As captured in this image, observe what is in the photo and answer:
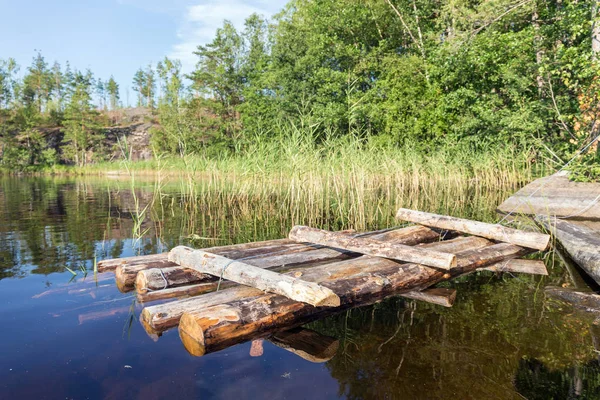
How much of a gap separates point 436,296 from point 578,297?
3.98ft

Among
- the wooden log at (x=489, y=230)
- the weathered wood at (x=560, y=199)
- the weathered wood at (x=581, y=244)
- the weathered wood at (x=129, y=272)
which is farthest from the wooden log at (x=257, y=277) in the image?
the weathered wood at (x=560, y=199)

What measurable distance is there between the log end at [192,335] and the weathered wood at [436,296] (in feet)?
6.25

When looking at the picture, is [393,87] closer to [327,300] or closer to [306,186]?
[306,186]

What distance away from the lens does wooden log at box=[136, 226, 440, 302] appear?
3.24 meters

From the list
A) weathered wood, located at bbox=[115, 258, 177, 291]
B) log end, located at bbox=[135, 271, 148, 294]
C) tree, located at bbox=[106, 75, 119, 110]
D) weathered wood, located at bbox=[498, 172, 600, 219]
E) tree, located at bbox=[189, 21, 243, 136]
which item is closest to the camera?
log end, located at bbox=[135, 271, 148, 294]

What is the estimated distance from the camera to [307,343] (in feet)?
8.50

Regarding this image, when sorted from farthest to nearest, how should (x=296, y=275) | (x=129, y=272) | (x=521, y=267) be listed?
(x=521, y=267) < (x=129, y=272) < (x=296, y=275)

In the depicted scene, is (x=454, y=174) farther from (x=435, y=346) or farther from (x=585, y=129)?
(x=435, y=346)

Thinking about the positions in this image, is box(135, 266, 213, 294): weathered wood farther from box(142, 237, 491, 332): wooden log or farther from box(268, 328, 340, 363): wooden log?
box(268, 328, 340, 363): wooden log

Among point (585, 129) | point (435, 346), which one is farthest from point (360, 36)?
point (435, 346)

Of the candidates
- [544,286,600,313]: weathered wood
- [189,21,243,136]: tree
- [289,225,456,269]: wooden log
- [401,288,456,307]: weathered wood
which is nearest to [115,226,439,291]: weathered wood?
[289,225,456,269]: wooden log

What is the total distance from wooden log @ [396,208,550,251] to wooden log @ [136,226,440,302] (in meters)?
0.18

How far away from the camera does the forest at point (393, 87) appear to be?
941 centimetres

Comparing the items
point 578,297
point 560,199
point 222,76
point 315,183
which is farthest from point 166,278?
point 222,76
